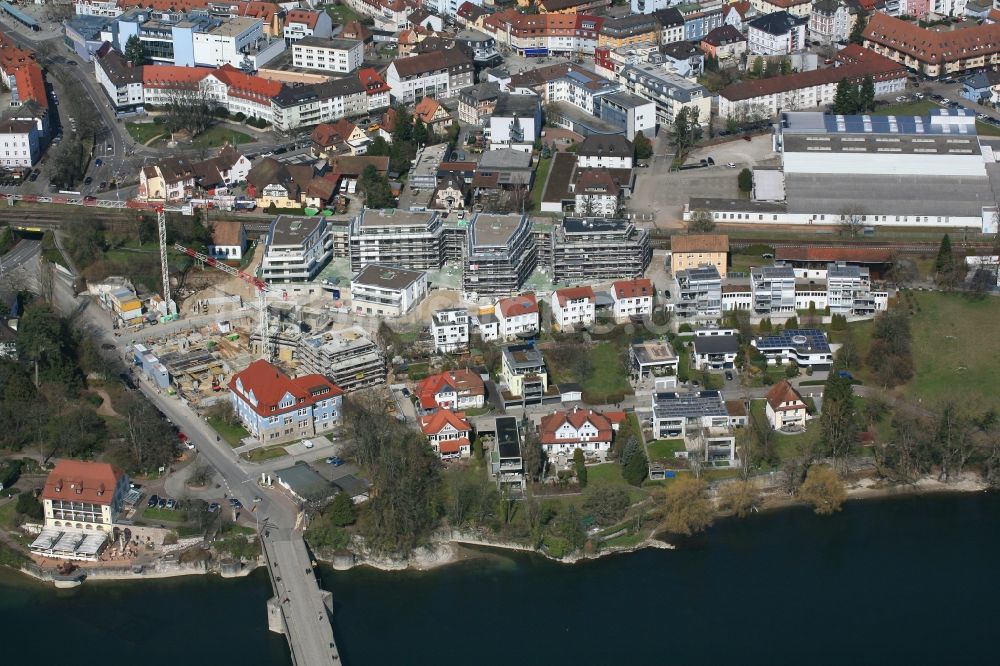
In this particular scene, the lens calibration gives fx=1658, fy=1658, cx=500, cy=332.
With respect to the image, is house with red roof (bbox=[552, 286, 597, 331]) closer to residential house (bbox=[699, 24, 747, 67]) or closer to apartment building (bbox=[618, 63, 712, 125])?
apartment building (bbox=[618, 63, 712, 125])

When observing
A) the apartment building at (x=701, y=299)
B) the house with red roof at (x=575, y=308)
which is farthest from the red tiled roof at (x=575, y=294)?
the apartment building at (x=701, y=299)

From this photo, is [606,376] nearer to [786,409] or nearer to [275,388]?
[786,409]

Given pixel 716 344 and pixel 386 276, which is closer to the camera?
pixel 716 344

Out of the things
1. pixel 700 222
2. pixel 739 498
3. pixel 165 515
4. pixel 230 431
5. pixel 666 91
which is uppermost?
pixel 666 91

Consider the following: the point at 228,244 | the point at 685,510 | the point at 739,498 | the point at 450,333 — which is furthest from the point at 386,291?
the point at 739,498

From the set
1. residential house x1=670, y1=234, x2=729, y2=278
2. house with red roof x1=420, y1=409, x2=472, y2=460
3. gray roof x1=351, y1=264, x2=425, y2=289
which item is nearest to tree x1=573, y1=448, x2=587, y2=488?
house with red roof x1=420, y1=409, x2=472, y2=460

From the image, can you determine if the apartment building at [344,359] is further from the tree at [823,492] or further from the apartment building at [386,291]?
the tree at [823,492]
